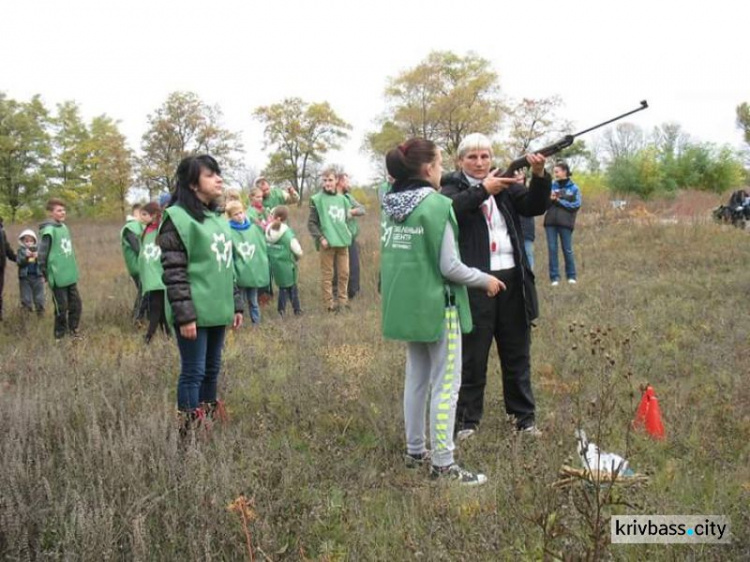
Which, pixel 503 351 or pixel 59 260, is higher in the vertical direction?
pixel 59 260

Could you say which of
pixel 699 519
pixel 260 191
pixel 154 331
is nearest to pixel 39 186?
pixel 260 191

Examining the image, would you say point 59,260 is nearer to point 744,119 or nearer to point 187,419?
point 187,419

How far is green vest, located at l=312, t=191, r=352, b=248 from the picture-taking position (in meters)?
9.50

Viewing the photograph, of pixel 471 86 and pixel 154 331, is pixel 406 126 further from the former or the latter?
pixel 154 331

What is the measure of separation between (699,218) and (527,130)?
46.4 meters

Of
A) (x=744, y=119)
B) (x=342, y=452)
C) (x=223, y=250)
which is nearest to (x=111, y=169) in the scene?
(x=223, y=250)

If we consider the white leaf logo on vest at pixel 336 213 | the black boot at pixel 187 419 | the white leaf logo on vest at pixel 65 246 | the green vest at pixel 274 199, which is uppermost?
the green vest at pixel 274 199

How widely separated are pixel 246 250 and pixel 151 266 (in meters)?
1.46

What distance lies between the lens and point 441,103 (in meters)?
55.8

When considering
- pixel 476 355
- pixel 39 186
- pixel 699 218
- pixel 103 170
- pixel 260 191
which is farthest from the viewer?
pixel 103 170

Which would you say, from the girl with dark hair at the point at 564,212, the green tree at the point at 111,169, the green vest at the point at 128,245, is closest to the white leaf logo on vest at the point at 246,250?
the green vest at the point at 128,245

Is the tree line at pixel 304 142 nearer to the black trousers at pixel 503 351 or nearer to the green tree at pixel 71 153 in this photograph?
the green tree at pixel 71 153

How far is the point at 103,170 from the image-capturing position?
4028 centimetres

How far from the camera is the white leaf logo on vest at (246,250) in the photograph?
27.9 ft
